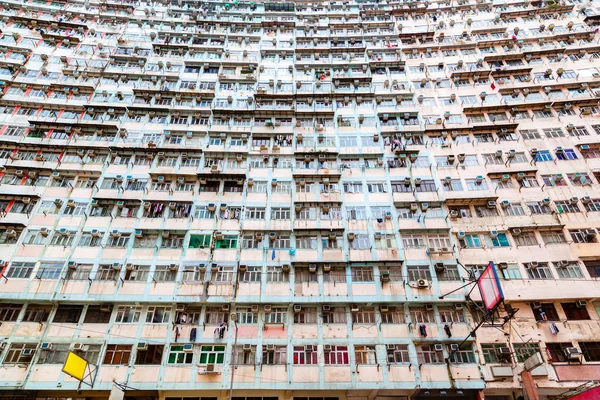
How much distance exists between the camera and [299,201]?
26719 millimetres

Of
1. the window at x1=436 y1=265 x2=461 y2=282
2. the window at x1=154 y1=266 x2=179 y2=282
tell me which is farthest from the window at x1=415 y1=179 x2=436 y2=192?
the window at x1=154 y1=266 x2=179 y2=282

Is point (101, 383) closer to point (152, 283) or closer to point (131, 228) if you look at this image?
point (152, 283)

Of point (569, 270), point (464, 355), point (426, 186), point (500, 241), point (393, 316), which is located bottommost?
point (464, 355)

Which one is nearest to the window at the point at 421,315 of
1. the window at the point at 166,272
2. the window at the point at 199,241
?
the window at the point at 199,241

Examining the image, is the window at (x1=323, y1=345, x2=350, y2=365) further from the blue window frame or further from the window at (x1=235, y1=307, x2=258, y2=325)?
the blue window frame

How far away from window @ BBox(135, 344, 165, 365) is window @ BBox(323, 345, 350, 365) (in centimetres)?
1041

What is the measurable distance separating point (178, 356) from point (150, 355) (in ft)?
5.76

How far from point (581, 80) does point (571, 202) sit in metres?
14.3

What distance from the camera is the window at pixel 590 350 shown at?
21.4 metres

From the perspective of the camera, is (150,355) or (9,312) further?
(9,312)

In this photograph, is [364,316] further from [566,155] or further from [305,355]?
[566,155]

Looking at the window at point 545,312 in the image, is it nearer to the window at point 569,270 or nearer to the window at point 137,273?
the window at point 569,270

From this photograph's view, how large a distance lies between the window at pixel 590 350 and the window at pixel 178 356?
24.7 meters

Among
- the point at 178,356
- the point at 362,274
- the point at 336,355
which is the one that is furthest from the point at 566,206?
the point at 178,356
